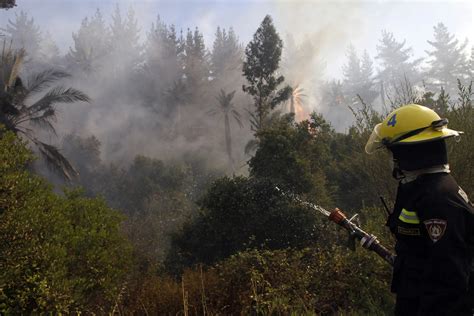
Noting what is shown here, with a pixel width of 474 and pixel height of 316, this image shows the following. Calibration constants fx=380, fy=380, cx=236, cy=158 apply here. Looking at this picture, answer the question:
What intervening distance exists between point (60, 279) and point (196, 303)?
2429 mm

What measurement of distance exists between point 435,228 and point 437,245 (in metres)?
0.09

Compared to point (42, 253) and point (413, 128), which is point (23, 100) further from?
point (413, 128)

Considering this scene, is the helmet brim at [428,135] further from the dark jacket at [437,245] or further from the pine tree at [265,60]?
the pine tree at [265,60]

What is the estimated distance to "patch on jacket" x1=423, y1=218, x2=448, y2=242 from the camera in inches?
81.1

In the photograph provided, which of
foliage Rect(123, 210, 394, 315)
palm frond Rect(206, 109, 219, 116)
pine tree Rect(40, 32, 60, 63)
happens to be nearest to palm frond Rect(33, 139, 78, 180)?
foliage Rect(123, 210, 394, 315)

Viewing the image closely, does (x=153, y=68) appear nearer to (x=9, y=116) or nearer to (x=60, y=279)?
(x=9, y=116)

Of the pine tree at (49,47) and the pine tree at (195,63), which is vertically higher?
the pine tree at (49,47)

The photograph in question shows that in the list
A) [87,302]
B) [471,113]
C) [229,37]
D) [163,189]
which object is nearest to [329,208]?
[471,113]

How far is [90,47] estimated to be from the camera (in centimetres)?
6575

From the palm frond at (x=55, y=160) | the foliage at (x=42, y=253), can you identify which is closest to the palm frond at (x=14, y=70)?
the palm frond at (x=55, y=160)

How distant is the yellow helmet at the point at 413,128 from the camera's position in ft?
7.90

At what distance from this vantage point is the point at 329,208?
16547 mm

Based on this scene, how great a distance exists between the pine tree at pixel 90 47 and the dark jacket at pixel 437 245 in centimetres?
6299

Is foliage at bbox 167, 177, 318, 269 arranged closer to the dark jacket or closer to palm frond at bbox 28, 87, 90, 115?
palm frond at bbox 28, 87, 90, 115
